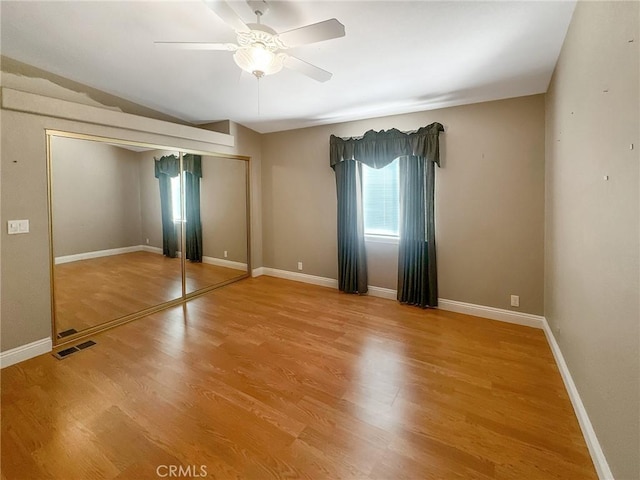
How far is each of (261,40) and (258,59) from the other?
0.11m

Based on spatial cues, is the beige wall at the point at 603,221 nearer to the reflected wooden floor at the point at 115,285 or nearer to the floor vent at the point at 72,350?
Answer: the floor vent at the point at 72,350

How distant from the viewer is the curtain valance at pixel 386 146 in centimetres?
336

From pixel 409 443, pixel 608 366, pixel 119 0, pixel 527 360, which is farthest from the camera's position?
pixel 527 360

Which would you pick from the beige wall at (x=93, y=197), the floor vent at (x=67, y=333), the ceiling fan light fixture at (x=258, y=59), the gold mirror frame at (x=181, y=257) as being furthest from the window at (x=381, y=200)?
the floor vent at (x=67, y=333)

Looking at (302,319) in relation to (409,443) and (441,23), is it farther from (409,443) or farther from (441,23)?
(441,23)

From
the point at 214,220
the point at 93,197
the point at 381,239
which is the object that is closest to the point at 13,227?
the point at 93,197

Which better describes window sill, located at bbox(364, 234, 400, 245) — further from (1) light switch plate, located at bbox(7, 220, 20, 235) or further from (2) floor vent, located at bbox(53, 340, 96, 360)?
(1) light switch plate, located at bbox(7, 220, 20, 235)

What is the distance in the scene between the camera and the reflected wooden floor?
282 centimetres

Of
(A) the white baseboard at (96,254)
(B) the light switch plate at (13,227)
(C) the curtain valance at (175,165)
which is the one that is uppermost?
(C) the curtain valance at (175,165)

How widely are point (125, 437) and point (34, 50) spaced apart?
327 centimetres

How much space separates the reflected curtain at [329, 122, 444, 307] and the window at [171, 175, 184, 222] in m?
2.12

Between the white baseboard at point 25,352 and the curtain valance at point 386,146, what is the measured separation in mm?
3678

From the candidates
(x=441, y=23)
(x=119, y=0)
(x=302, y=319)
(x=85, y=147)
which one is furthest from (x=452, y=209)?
(x=85, y=147)

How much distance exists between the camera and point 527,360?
241 centimetres
